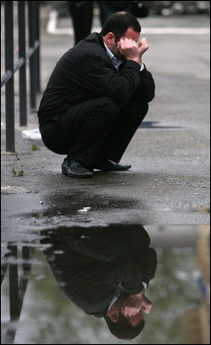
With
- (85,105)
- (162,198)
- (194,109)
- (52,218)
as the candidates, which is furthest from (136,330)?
(194,109)

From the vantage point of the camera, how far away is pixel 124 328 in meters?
4.85

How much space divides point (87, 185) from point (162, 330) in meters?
3.07

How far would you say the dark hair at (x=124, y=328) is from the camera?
474 cm

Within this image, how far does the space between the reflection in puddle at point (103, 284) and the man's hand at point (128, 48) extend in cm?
158

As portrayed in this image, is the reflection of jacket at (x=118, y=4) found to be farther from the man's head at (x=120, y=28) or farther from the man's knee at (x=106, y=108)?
the man's knee at (x=106, y=108)

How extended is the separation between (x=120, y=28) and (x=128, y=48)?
0.48ft

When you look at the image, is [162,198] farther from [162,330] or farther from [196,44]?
[196,44]

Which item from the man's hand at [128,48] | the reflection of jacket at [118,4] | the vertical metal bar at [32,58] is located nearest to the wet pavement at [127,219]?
the vertical metal bar at [32,58]

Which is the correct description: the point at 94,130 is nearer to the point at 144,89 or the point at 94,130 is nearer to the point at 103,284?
the point at 144,89

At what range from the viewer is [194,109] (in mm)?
13227

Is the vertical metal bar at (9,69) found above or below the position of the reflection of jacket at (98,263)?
below

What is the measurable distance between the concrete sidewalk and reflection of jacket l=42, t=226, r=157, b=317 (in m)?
0.24

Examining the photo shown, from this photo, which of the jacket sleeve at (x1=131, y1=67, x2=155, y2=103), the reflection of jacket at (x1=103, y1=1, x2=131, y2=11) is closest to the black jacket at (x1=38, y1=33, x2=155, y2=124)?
the jacket sleeve at (x1=131, y1=67, x2=155, y2=103)

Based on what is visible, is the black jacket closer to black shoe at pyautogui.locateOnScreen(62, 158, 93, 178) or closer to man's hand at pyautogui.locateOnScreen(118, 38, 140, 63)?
man's hand at pyautogui.locateOnScreen(118, 38, 140, 63)
